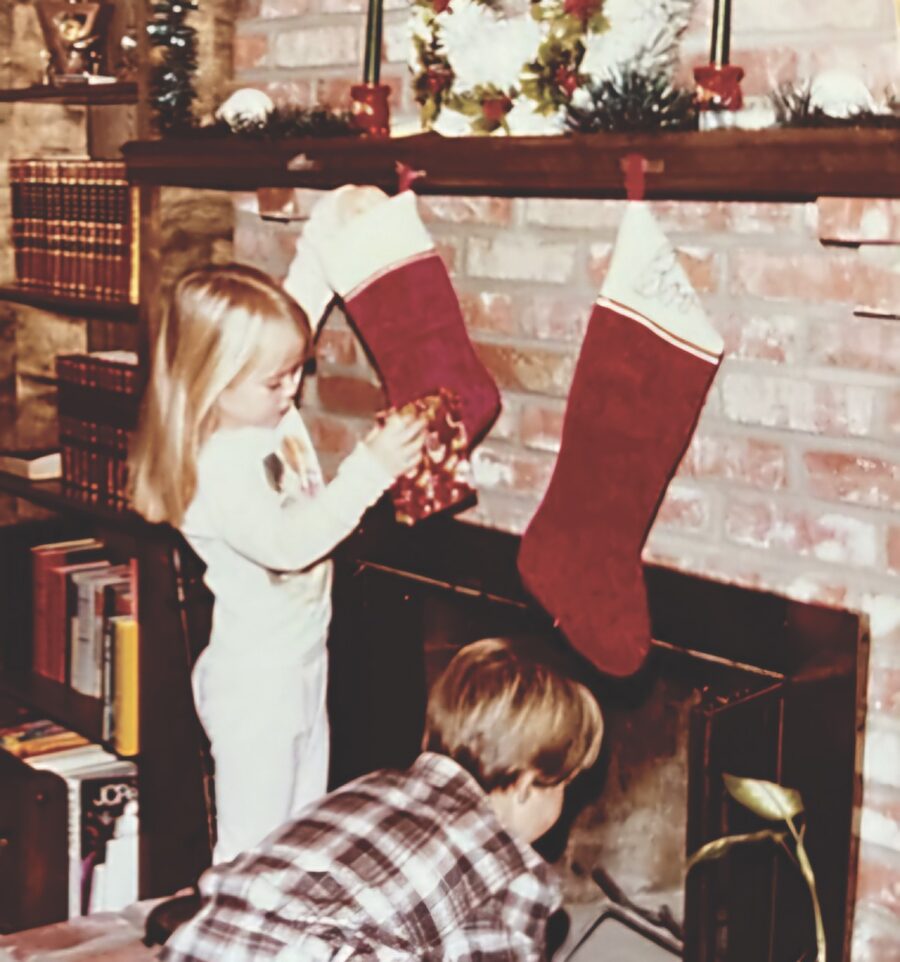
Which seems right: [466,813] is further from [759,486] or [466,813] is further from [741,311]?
[741,311]

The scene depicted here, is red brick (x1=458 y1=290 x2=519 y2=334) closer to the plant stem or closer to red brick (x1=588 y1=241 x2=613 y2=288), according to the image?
red brick (x1=588 y1=241 x2=613 y2=288)

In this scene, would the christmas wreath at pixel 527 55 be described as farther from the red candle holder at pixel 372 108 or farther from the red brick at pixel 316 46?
the red brick at pixel 316 46

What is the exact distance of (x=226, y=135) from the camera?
2289 millimetres

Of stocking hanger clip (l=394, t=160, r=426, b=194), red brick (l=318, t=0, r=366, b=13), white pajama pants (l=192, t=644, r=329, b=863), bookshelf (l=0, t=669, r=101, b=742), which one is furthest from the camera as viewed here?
bookshelf (l=0, t=669, r=101, b=742)

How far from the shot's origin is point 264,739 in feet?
8.14

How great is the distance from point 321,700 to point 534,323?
0.75 m

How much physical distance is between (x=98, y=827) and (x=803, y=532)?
156 cm

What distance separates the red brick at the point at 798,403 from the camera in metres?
1.80

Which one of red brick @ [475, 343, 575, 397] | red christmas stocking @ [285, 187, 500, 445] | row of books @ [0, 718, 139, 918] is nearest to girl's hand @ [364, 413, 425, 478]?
red christmas stocking @ [285, 187, 500, 445]

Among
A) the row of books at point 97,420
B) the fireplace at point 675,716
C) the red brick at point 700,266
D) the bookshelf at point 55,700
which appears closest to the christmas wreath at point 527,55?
the red brick at point 700,266

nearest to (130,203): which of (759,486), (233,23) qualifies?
(233,23)

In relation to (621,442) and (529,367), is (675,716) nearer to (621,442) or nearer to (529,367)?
(621,442)

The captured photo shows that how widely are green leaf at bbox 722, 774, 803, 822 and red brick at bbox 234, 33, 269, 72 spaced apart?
1473 millimetres

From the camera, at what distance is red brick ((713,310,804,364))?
6.08 feet
